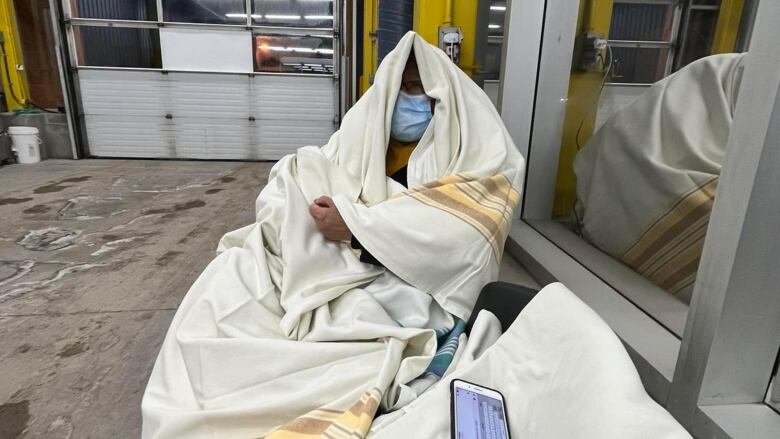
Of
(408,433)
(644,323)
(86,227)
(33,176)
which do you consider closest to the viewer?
(408,433)

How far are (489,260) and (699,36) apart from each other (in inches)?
46.9

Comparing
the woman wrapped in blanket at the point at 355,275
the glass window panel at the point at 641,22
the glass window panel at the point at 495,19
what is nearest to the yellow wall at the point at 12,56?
the glass window panel at the point at 495,19

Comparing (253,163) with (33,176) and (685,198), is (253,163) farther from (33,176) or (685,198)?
(685,198)

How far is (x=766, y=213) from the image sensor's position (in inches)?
35.3

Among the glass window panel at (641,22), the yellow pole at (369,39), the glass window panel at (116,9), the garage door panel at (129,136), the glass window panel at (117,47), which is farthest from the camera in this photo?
the garage door panel at (129,136)

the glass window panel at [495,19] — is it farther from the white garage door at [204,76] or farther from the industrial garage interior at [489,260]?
the white garage door at [204,76]

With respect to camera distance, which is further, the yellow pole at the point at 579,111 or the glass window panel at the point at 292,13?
the glass window panel at the point at 292,13

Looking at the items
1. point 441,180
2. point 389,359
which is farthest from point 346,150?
point 389,359

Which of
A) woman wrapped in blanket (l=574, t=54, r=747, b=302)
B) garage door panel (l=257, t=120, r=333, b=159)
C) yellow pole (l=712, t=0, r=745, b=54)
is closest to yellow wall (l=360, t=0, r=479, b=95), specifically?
woman wrapped in blanket (l=574, t=54, r=747, b=302)

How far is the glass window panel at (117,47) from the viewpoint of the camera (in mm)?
5852

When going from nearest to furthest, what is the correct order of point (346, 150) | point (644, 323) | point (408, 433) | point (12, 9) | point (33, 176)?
point (408, 433)
point (644, 323)
point (346, 150)
point (33, 176)
point (12, 9)

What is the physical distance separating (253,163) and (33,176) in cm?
230

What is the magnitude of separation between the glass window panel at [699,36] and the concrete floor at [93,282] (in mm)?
1040

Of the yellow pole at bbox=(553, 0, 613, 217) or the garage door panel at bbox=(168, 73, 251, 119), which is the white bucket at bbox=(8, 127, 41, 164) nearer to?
the garage door panel at bbox=(168, 73, 251, 119)
